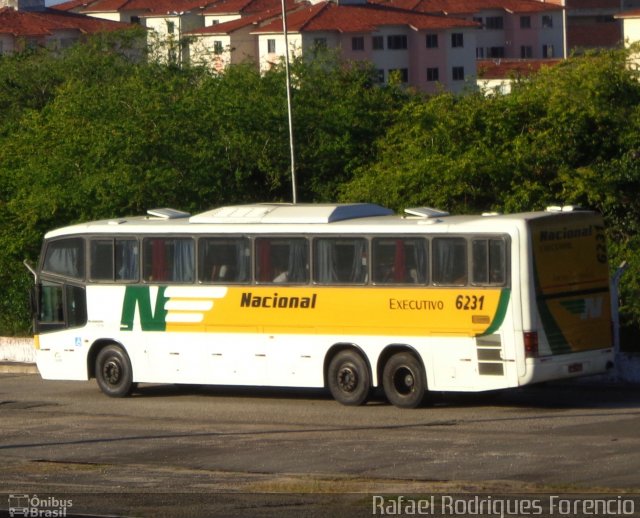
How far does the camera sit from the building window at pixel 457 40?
103812mm

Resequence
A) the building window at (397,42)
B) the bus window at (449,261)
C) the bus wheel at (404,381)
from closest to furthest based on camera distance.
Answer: the bus window at (449,261) < the bus wheel at (404,381) < the building window at (397,42)

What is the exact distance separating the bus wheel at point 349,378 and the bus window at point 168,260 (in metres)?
2.81

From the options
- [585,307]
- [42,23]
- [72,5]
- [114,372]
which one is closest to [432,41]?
[42,23]

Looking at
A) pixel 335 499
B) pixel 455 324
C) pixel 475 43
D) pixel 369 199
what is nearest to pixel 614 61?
pixel 369 199

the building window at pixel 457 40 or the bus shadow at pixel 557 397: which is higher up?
the building window at pixel 457 40

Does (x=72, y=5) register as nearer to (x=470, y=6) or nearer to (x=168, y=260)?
(x=470, y=6)

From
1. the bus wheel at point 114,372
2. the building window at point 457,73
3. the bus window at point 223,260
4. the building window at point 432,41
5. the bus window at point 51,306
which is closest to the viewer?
the bus window at point 223,260

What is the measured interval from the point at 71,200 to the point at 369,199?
273 inches

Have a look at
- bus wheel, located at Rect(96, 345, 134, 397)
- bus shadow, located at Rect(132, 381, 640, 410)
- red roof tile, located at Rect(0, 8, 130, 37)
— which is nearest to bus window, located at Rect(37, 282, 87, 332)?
bus wheel, located at Rect(96, 345, 134, 397)

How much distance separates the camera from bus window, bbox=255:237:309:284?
66.8 feet

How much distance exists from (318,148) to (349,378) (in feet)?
38.7

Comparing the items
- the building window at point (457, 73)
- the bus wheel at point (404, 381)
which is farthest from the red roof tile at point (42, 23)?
the bus wheel at point (404, 381)

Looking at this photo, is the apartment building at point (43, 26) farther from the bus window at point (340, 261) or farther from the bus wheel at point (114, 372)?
the bus window at point (340, 261)

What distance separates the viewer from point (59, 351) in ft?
75.5
